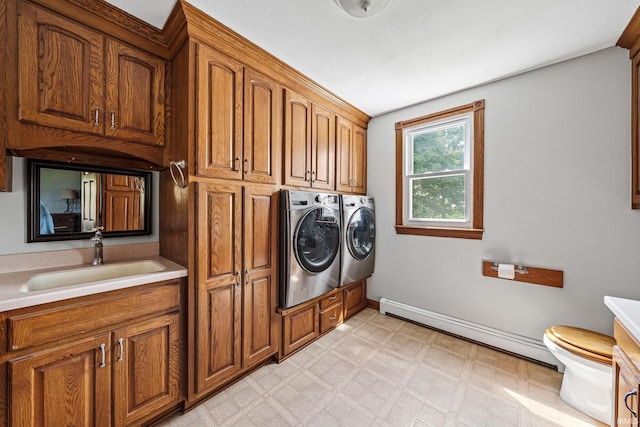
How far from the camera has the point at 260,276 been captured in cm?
185

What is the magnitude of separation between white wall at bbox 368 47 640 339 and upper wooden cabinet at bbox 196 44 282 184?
5.96 feet

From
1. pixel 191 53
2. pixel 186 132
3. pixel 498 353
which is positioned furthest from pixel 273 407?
pixel 191 53

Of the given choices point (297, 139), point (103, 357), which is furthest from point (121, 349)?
point (297, 139)

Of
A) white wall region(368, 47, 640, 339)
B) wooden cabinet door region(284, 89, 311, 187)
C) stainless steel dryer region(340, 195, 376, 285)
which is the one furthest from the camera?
stainless steel dryer region(340, 195, 376, 285)

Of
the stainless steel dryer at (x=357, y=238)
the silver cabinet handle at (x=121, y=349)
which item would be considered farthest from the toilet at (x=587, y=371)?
the silver cabinet handle at (x=121, y=349)

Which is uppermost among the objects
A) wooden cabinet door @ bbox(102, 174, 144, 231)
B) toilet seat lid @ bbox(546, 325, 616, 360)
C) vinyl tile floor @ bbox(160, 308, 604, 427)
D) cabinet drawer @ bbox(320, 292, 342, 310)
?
wooden cabinet door @ bbox(102, 174, 144, 231)

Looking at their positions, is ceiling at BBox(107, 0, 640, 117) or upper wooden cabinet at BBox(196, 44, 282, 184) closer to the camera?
ceiling at BBox(107, 0, 640, 117)

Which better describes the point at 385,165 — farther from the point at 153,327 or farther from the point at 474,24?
the point at 153,327

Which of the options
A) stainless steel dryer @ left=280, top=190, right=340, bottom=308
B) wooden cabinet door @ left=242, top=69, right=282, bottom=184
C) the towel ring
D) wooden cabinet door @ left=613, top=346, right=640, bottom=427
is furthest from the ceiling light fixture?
wooden cabinet door @ left=613, top=346, right=640, bottom=427

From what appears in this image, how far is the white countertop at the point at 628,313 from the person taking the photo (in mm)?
964

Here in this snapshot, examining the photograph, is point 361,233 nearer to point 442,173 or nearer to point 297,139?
point 442,173

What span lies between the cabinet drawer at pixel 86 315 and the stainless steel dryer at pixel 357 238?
5.11 feet

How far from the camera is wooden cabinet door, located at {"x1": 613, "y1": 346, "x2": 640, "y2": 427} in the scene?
3.12 ft

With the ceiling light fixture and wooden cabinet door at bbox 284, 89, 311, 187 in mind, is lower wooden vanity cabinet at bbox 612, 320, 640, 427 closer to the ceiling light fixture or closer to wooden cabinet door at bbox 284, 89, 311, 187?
the ceiling light fixture
